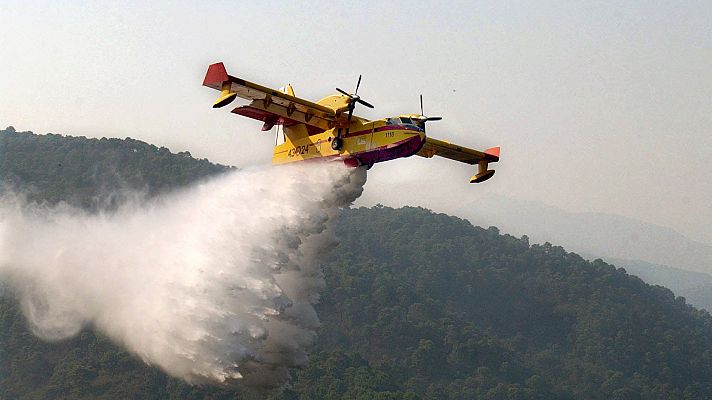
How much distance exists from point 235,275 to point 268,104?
7021 millimetres

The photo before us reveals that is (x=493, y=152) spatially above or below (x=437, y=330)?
above

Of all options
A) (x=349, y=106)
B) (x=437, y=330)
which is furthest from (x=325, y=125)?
(x=437, y=330)

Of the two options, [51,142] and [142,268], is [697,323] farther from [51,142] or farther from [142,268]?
[142,268]

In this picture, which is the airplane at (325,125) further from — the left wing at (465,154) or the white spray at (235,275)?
the left wing at (465,154)

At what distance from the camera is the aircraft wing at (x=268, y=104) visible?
31547mm

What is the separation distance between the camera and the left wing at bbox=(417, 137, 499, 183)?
3928 cm

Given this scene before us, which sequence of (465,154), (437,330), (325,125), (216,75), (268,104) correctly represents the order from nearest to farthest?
(216,75)
(268,104)
(325,125)
(465,154)
(437,330)

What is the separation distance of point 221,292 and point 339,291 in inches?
4486

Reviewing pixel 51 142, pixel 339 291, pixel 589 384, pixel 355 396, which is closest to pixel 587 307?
pixel 589 384

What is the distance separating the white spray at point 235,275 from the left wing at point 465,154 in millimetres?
5516

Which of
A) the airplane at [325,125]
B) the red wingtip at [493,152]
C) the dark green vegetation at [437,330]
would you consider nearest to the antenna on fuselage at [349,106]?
the airplane at [325,125]

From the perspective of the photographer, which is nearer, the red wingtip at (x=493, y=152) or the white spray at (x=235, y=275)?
the white spray at (x=235, y=275)

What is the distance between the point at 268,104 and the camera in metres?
33.8

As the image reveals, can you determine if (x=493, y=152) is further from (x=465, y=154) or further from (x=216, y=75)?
(x=216, y=75)
